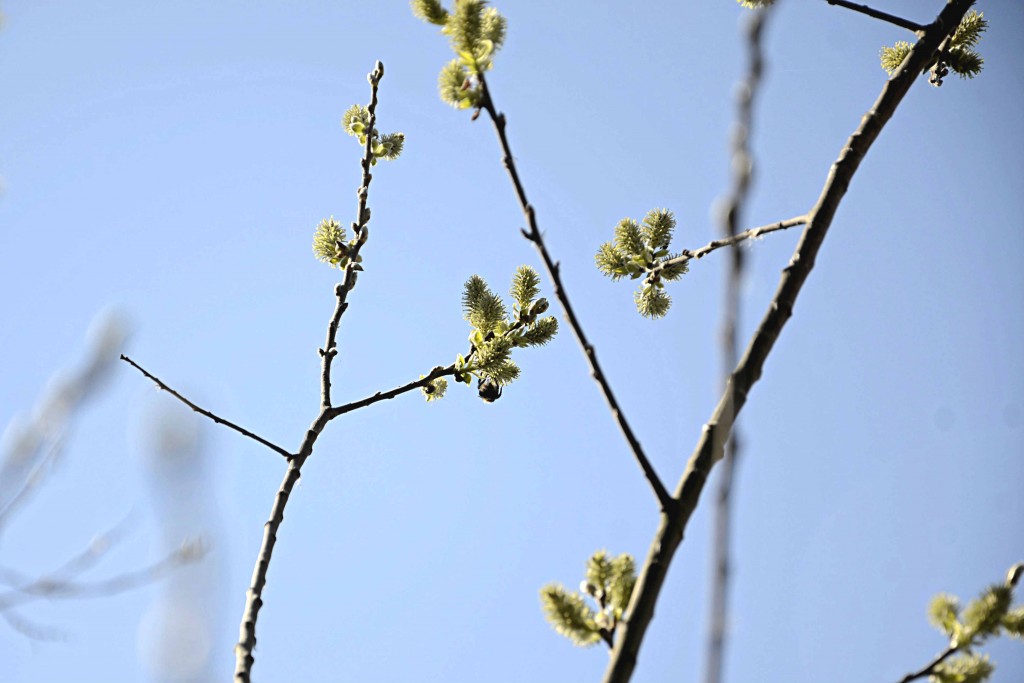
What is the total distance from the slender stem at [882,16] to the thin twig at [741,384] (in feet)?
1.30

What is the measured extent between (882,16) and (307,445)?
2.09m

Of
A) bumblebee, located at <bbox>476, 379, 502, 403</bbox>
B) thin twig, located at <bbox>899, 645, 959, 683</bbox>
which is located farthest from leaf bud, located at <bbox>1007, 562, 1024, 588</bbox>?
bumblebee, located at <bbox>476, 379, 502, 403</bbox>

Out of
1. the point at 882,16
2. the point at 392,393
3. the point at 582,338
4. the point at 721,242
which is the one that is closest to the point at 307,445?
the point at 392,393

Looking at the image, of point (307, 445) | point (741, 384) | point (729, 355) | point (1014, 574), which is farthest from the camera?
point (307, 445)

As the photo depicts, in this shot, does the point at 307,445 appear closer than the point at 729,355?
No

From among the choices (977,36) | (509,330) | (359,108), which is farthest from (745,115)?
(977,36)

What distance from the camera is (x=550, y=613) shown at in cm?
174

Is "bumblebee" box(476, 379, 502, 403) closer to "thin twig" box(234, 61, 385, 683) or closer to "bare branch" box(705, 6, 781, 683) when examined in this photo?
"thin twig" box(234, 61, 385, 683)

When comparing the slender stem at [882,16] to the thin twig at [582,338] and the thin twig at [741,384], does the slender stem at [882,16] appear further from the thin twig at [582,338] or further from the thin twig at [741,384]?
the thin twig at [582,338]

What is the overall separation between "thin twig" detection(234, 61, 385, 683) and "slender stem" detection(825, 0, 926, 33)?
1459 mm

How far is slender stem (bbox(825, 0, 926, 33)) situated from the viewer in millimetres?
2336

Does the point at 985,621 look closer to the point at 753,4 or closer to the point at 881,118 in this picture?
the point at 881,118

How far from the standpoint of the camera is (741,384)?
1536 mm

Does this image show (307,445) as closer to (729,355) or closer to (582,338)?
(582,338)
